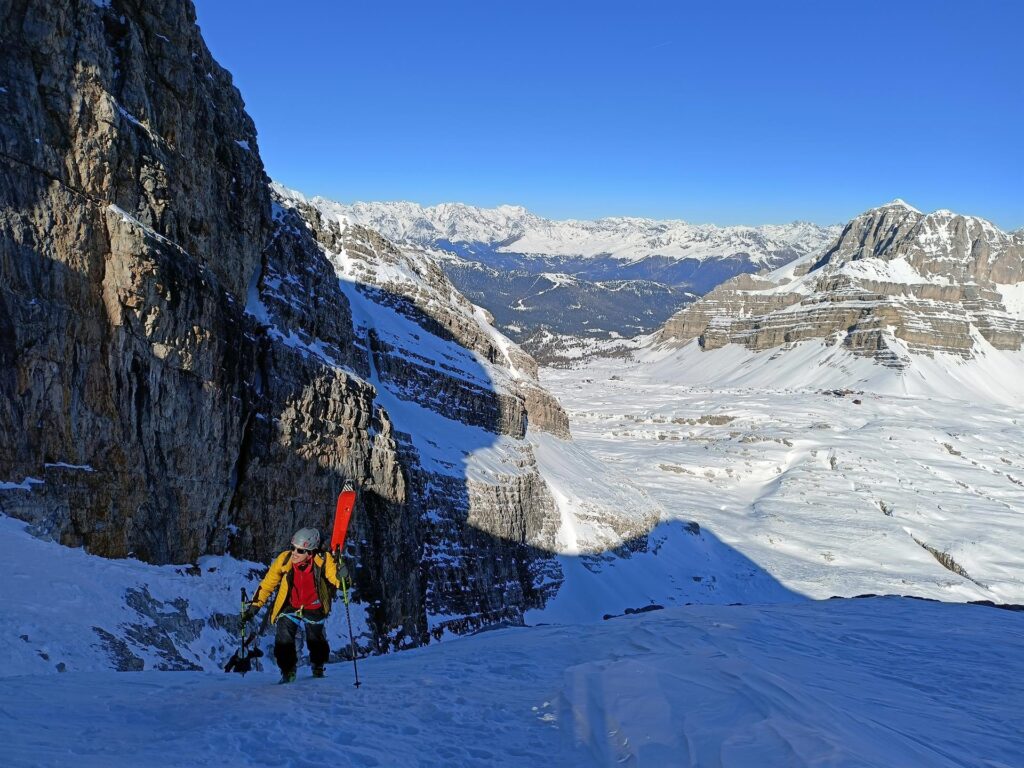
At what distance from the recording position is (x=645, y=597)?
57.5m

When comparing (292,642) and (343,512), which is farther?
(343,512)

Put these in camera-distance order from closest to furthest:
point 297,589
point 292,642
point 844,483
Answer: point 292,642 < point 297,589 < point 844,483

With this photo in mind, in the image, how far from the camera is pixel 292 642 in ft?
40.0

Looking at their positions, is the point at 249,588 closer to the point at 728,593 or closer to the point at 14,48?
the point at 14,48

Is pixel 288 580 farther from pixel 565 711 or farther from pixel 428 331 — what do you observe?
pixel 428 331

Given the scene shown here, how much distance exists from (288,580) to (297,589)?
22 centimetres

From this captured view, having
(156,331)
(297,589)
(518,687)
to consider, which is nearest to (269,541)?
(156,331)

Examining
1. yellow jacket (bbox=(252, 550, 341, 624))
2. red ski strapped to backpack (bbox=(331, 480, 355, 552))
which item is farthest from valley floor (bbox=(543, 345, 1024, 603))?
yellow jacket (bbox=(252, 550, 341, 624))

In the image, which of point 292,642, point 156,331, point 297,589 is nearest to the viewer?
point 292,642

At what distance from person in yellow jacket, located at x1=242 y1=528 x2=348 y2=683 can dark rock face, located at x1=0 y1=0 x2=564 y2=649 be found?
12.1m

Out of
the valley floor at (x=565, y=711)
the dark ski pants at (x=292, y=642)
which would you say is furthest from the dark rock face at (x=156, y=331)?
the dark ski pants at (x=292, y=642)

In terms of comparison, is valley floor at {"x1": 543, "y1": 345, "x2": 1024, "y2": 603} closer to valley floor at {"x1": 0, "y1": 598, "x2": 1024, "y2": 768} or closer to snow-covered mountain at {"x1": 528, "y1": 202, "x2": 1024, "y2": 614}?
snow-covered mountain at {"x1": 528, "y1": 202, "x2": 1024, "y2": 614}

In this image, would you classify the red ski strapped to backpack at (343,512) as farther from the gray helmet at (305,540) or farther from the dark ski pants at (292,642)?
the dark ski pants at (292,642)

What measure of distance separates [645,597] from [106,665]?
46.7m
